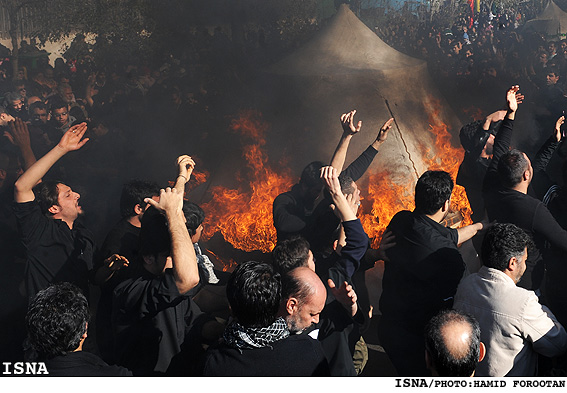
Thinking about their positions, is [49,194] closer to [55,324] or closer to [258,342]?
[55,324]

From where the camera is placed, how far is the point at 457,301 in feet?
10.8

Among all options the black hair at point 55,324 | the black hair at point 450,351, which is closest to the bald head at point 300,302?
the black hair at point 450,351

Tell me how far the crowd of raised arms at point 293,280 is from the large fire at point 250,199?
49cm

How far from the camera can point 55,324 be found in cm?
256

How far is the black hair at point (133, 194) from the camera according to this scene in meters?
4.43

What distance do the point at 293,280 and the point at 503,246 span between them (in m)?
1.21

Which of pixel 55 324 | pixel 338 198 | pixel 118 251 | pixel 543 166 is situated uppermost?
pixel 55 324

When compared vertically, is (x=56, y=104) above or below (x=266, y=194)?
above

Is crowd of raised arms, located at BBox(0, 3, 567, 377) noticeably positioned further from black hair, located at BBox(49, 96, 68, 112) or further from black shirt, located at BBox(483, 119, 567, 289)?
black hair, located at BBox(49, 96, 68, 112)

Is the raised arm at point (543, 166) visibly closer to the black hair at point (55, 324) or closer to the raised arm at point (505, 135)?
the raised arm at point (505, 135)

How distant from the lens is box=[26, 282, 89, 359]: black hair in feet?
8.36

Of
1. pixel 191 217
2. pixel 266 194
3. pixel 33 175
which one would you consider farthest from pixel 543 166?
pixel 33 175

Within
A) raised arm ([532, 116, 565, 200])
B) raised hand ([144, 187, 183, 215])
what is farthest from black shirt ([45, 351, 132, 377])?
raised arm ([532, 116, 565, 200])

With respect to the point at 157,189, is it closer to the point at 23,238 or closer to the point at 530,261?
the point at 23,238
